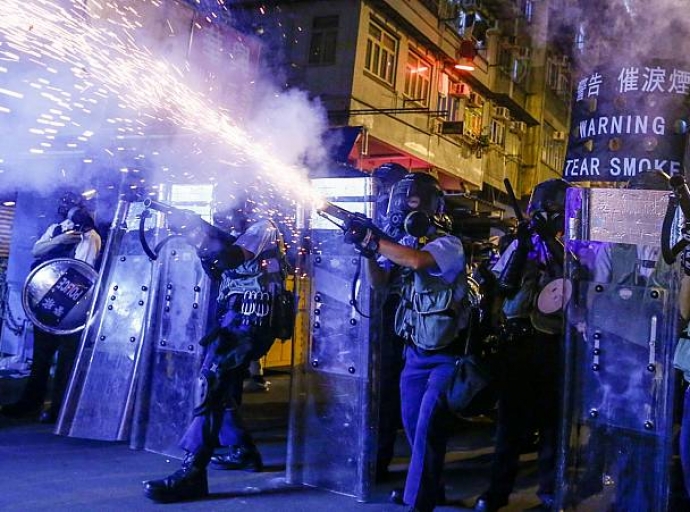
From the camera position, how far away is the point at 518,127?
29094 millimetres

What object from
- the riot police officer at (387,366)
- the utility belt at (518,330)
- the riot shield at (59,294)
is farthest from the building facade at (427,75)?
the utility belt at (518,330)

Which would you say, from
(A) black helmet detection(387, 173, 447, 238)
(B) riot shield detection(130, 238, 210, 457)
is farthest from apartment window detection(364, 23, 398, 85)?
(A) black helmet detection(387, 173, 447, 238)

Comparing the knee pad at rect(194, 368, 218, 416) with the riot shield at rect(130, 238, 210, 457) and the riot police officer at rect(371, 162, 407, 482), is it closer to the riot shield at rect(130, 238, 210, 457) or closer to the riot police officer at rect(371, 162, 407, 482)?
the riot shield at rect(130, 238, 210, 457)

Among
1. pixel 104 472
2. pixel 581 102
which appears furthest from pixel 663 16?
pixel 104 472

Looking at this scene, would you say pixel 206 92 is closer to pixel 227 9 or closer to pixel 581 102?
pixel 227 9

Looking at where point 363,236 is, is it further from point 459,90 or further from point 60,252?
point 459,90

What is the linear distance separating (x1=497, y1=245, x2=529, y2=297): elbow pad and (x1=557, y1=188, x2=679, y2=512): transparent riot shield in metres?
0.50

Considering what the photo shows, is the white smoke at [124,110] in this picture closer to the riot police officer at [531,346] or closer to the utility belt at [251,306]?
the utility belt at [251,306]

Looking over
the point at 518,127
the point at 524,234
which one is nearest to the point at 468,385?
the point at 524,234

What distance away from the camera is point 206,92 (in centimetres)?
1070

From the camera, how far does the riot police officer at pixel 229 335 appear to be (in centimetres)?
444

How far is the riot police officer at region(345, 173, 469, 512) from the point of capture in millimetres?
3828

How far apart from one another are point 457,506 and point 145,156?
5.14 m

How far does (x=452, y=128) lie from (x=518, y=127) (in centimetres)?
1029
